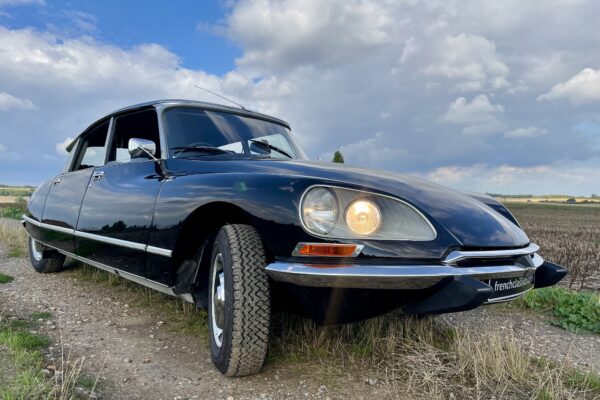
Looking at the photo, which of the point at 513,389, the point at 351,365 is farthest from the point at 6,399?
the point at 513,389

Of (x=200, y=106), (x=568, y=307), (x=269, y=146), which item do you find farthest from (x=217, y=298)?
(x=568, y=307)

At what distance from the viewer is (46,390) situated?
2.00m

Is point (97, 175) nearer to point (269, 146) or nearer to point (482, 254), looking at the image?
point (269, 146)

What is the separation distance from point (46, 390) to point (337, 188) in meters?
1.63

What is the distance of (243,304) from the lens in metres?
2.26

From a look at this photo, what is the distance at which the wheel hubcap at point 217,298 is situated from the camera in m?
2.56

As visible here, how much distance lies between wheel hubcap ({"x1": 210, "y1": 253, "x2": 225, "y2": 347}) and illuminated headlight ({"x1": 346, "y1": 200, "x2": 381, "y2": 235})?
831mm

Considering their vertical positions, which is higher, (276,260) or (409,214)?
(409,214)

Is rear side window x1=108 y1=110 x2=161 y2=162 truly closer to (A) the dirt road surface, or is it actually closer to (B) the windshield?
(B) the windshield

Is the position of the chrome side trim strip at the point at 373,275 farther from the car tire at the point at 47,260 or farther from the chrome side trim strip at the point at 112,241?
the car tire at the point at 47,260

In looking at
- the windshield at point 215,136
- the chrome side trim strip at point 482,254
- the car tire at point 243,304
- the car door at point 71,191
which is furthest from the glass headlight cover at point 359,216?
the car door at point 71,191

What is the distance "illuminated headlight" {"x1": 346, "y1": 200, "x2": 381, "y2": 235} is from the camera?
216 centimetres

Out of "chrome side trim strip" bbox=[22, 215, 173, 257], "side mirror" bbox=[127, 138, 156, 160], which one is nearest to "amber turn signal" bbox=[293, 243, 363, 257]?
"chrome side trim strip" bbox=[22, 215, 173, 257]

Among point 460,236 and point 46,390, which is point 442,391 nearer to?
point 460,236
